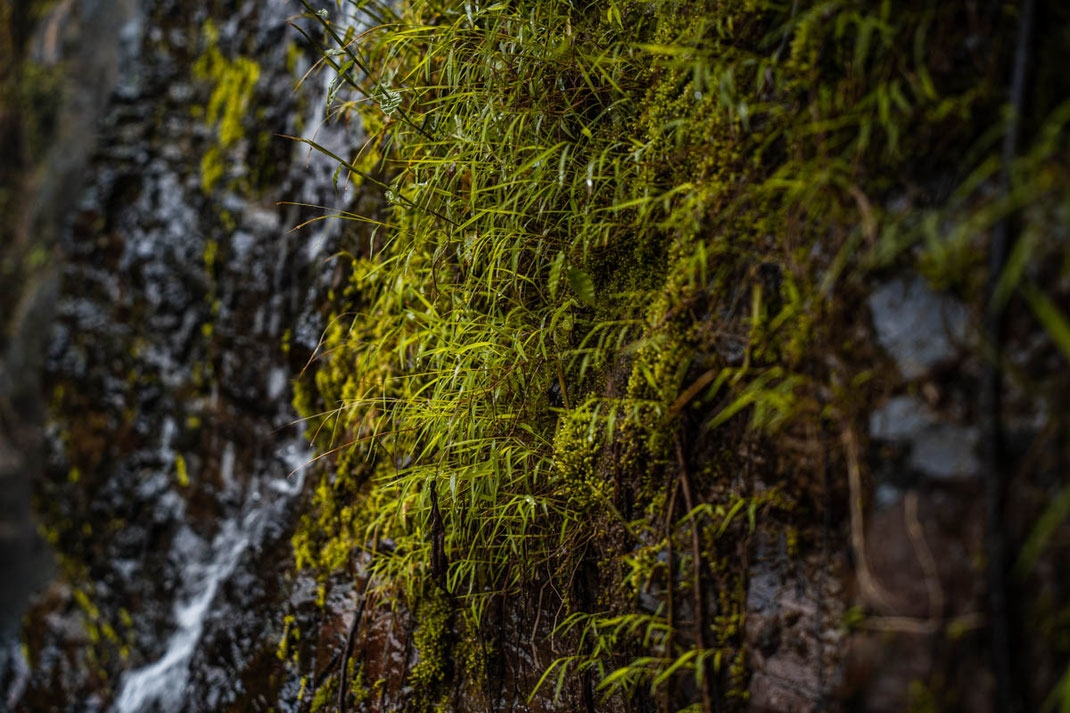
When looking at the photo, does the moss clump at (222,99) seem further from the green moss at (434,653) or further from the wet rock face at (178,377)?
the green moss at (434,653)

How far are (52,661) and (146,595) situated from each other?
2.41ft

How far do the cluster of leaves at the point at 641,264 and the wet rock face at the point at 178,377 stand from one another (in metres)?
0.81

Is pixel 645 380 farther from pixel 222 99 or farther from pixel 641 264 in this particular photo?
pixel 222 99

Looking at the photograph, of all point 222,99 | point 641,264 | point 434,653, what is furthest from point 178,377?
point 641,264

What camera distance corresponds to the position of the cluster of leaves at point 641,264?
0.90 m

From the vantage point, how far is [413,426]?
1.48m

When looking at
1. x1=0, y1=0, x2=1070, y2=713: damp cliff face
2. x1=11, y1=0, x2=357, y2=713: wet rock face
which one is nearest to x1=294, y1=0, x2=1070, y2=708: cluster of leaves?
x1=0, y1=0, x2=1070, y2=713: damp cliff face

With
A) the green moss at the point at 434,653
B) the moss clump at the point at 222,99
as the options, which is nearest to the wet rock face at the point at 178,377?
the moss clump at the point at 222,99

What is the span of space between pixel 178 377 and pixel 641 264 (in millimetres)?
2699

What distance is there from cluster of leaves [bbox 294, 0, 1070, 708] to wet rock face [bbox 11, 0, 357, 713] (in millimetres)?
806

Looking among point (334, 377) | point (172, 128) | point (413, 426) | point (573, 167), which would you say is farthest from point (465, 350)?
point (172, 128)

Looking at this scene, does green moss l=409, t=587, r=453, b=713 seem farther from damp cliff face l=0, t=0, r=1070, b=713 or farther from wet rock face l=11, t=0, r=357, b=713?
wet rock face l=11, t=0, r=357, b=713

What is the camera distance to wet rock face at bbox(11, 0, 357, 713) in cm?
234

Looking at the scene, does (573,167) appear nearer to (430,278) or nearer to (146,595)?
(430,278)
